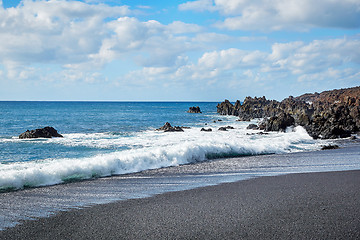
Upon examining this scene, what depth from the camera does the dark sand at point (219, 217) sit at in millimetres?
4820

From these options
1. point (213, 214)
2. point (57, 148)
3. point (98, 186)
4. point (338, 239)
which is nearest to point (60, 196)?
point (98, 186)

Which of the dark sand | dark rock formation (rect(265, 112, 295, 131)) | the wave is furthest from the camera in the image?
dark rock formation (rect(265, 112, 295, 131))

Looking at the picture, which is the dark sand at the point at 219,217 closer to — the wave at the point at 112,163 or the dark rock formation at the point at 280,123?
the wave at the point at 112,163

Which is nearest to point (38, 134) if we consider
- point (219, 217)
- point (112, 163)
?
point (112, 163)

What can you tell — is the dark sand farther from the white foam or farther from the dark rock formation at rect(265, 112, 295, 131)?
the dark rock formation at rect(265, 112, 295, 131)

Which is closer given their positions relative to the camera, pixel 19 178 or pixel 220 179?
pixel 19 178

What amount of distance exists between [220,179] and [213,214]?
3604mm

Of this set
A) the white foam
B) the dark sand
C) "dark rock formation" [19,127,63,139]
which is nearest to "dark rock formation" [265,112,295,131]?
the white foam

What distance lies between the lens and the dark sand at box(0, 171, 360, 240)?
15.8 ft

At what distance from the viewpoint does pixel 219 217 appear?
5.57 m

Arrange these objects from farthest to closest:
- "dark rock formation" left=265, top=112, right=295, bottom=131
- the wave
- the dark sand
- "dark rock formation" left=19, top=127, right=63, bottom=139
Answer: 1. "dark rock formation" left=265, top=112, right=295, bottom=131
2. "dark rock formation" left=19, top=127, right=63, bottom=139
3. the wave
4. the dark sand

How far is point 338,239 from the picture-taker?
4.51 metres

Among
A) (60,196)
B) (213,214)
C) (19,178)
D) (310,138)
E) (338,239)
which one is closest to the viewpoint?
(338,239)

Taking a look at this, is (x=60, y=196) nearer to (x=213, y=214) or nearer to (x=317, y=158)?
(x=213, y=214)
